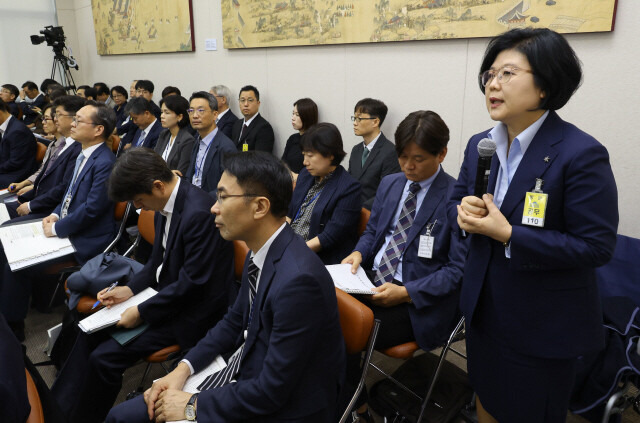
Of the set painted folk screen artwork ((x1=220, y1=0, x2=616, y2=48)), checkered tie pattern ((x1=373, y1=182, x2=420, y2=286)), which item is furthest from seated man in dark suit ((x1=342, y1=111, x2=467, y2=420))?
painted folk screen artwork ((x1=220, y1=0, x2=616, y2=48))

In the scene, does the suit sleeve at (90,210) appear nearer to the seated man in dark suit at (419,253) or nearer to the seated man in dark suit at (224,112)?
the seated man in dark suit at (419,253)

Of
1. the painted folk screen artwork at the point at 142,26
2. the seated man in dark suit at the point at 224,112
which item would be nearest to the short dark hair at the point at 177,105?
the seated man in dark suit at the point at 224,112

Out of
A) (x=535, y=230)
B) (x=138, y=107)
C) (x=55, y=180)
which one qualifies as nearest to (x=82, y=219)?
(x=55, y=180)

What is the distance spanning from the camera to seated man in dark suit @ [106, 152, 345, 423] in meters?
1.24

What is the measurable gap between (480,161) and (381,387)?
153 centimetres

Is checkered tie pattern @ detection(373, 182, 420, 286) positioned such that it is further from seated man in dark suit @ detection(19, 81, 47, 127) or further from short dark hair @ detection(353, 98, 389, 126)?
seated man in dark suit @ detection(19, 81, 47, 127)

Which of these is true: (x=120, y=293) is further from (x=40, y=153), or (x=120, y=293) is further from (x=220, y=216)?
(x=40, y=153)

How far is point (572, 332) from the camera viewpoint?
129cm

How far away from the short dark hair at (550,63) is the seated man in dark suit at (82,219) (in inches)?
106

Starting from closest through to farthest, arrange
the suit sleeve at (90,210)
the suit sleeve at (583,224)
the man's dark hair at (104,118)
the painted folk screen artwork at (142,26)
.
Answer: the suit sleeve at (583,224), the suit sleeve at (90,210), the man's dark hair at (104,118), the painted folk screen artwork at (142,26)

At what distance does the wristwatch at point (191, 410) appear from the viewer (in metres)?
1.37

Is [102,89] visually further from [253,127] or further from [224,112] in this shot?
[253,127]

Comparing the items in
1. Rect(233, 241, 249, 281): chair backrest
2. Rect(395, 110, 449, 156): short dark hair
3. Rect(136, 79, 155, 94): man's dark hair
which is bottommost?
Rect(233, 241, 249, 281): chair backrest

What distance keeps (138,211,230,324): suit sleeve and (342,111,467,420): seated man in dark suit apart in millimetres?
677
